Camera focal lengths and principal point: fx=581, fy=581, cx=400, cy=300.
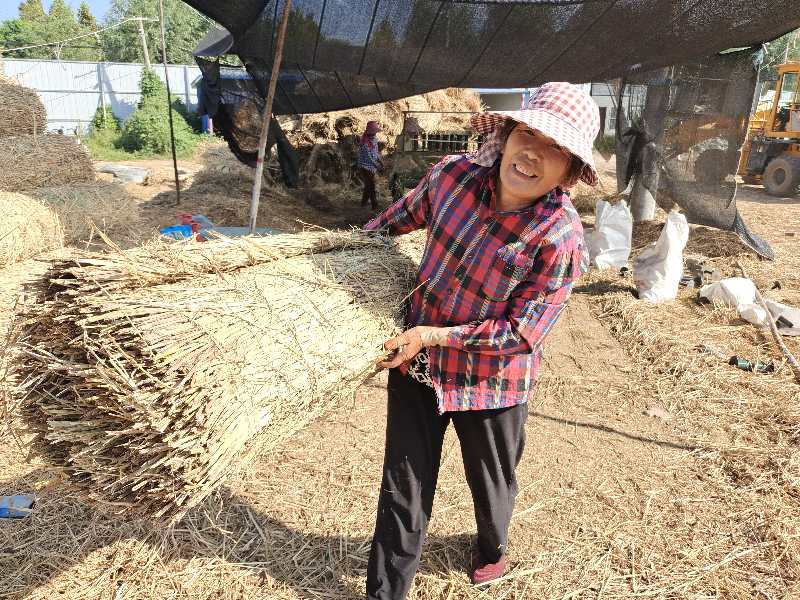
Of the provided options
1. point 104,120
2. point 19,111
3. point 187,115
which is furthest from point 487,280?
point 187,115

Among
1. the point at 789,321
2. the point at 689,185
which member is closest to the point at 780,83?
the point at 689,185

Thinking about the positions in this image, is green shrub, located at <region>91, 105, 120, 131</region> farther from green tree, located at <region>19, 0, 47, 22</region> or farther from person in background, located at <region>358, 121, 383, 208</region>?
green tree, located at <region>19, 0, 47, 22</region>

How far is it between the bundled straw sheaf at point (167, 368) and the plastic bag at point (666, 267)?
454 cm

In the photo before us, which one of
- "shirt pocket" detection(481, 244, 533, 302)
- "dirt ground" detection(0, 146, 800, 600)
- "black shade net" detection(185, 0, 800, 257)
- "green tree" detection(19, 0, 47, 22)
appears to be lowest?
"dirt ground" detection(0, 146, 800, 600)

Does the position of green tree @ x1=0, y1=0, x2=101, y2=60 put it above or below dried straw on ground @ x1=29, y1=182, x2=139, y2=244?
above

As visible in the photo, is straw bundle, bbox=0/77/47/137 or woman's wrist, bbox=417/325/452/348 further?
straw bundle, bbox=0/77/47/137

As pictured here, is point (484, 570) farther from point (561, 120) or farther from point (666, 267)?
point (666, 267)

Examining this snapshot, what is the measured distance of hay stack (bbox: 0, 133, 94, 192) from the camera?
22.6 ft

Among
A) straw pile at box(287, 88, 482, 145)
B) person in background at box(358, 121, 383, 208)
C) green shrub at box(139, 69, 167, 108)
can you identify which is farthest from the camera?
green shrub at box(139, 69, 167, 108)

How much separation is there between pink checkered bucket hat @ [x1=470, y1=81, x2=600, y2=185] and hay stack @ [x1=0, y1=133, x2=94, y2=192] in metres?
6.86

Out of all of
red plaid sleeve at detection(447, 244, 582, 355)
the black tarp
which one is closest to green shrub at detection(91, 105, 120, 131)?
the black tarp

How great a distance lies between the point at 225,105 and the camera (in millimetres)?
7371

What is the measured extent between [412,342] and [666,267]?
460cm

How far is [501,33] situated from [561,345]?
9.24 feet
